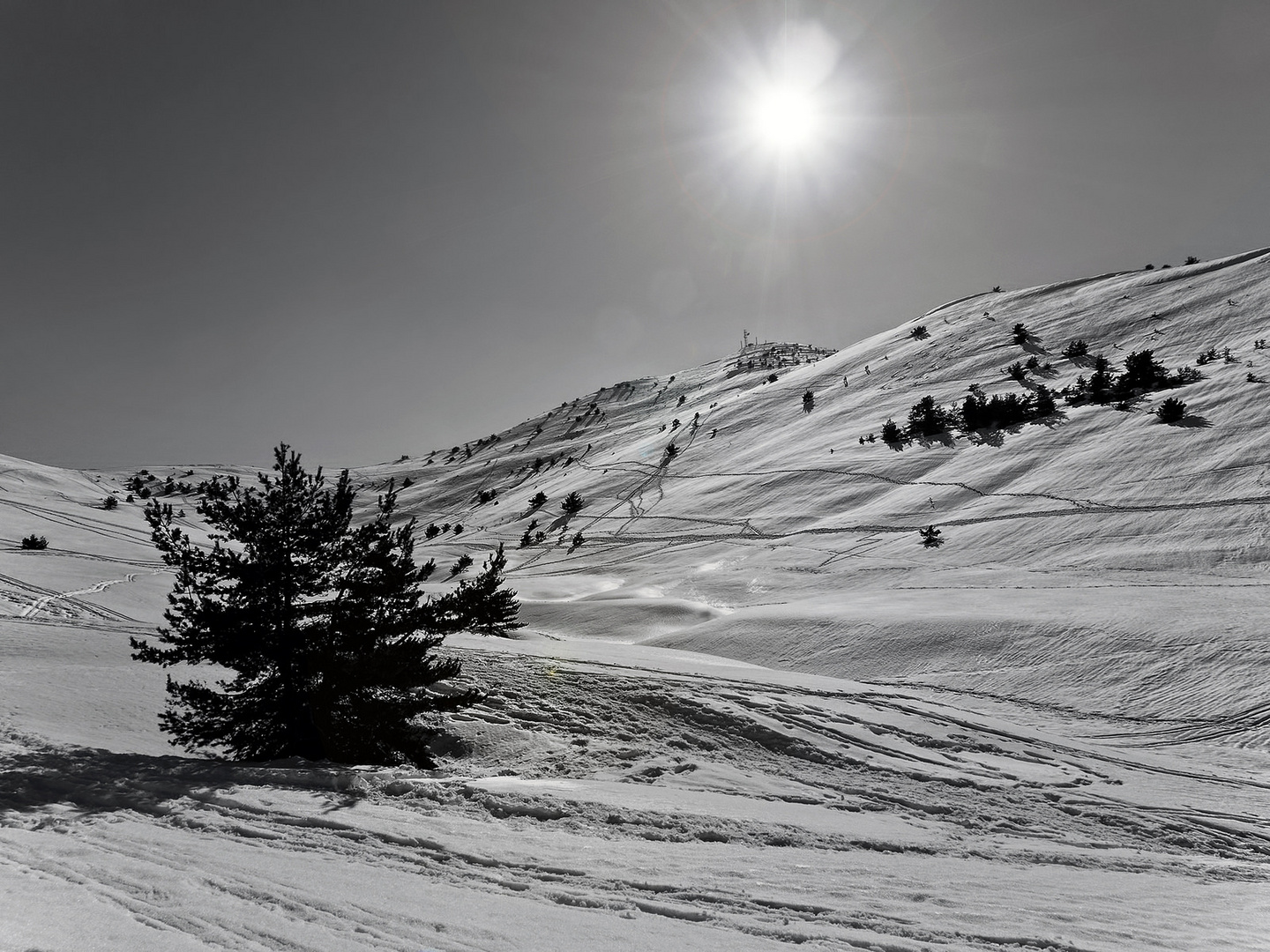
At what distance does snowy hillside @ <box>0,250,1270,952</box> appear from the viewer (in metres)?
3.80

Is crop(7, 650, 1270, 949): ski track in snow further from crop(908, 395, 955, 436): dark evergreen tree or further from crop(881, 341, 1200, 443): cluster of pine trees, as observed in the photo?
crop(908, 395, 955, 436): dark evergreen tree

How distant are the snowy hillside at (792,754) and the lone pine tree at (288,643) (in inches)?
39.2

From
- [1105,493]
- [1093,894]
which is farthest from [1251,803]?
→ [1105,493]

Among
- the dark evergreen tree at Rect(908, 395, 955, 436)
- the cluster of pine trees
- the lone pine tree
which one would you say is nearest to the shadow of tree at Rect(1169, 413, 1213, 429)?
the cluster of pine trees

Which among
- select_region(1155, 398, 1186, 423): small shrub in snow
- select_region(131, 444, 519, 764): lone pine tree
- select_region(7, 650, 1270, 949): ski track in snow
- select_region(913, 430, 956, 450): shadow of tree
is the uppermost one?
select_region(913, 430, 956, 450): shadow of tree

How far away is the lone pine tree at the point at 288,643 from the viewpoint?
783 centimetres

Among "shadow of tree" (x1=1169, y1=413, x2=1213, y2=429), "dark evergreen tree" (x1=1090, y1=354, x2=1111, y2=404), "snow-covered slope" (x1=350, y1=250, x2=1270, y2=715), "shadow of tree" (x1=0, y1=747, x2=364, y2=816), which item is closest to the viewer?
"shadow of tree" (x1=0, y1=747, x2=364, y2=816)

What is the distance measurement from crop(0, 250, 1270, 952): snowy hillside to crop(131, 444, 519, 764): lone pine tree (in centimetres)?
99

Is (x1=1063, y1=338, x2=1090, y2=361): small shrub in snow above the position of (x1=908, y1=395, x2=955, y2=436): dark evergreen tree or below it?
above

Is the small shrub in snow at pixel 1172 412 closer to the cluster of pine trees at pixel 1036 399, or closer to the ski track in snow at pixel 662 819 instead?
the cluster of pine trees at pixel 1036 399

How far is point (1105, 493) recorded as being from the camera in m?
19.1

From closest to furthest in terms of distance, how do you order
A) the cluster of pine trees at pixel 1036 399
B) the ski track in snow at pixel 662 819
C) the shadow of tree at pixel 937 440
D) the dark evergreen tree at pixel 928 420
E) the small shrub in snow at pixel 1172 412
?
the ski track in snow at pixel 662 819 → the small shrub in snow at pixel 1172 412 → the cluster of pine trees at pixel 1036 399 → the shadow of tree at pixel 937 440 → the dark evergreen tree at pixel 928 420

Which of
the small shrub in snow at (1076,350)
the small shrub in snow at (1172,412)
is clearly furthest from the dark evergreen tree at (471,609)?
the small shrub in snow at (1076,350)

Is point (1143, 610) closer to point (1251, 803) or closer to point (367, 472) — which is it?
point (1251, 803)
